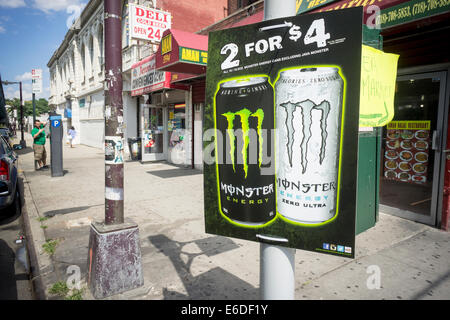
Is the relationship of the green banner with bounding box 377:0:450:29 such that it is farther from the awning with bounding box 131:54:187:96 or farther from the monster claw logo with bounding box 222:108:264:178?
the awning with bounding box 131:54:187:96

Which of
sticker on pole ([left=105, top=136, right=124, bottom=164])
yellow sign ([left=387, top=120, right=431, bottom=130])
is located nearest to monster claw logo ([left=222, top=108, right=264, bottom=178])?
sticker on pole ([left=105, top=136, right=124, bottom=164])

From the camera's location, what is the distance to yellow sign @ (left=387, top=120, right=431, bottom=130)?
5195 millimetres

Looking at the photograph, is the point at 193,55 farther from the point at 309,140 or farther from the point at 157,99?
the point at 157,99

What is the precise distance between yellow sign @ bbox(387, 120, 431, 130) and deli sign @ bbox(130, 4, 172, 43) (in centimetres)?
874

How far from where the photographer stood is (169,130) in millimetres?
12914

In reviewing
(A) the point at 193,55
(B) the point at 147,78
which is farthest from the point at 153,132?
(A) the point at 193,55

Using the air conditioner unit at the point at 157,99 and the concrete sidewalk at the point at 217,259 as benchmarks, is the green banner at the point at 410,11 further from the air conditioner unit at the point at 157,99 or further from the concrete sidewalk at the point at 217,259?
the air conditioner unit at the point at 157,99

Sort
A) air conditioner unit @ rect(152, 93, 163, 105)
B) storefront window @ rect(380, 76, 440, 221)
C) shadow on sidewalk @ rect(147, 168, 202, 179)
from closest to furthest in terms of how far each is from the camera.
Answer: storefront window @ rect(380, 76, 440, 221) → shadow on sidewalk @ rect(147, 168, 202, 179) → air conditioner unit @ rect(152, 93, 163, 105)

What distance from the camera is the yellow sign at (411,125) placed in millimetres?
5195

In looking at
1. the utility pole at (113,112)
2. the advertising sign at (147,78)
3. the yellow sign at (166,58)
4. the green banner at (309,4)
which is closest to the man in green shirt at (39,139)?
the advertising sign at (147,78)

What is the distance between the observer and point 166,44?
24.0ft

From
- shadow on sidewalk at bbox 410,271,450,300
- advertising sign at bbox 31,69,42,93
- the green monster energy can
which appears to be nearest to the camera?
the green monster energy can
